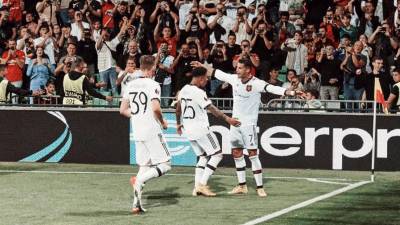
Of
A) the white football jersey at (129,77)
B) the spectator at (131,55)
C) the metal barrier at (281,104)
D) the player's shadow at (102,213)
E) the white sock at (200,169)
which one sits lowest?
the player's shadow at (102,213)

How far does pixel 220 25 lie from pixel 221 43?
120cm

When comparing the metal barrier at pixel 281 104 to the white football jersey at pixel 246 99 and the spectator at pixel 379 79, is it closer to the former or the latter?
the spectator at pixel 379 79

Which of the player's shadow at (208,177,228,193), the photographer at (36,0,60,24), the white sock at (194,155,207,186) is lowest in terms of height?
the player's shadow at (208,177,228,193)

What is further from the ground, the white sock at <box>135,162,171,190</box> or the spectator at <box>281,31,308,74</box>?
the spectator at <box>281,31,308,74</box>

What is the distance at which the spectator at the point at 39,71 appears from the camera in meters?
26.0

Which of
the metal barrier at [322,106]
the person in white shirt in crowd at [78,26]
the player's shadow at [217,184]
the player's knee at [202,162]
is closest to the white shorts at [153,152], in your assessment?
the player's knee at [202,162]

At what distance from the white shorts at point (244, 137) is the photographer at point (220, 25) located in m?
8.21

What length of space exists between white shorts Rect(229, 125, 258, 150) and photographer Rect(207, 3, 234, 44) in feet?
26.9

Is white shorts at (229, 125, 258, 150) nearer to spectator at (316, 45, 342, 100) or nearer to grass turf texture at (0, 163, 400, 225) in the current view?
grass turf texture at (0, 163, 400, 225)

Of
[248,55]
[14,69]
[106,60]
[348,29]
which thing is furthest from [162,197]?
[14,69]

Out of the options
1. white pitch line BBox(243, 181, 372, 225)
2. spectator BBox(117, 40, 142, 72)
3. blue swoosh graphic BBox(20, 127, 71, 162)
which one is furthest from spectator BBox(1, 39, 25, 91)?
white pitch line BBox(243, 181, 372, 225)

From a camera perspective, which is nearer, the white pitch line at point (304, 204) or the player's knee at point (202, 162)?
the white pitch line at point (304, 204)

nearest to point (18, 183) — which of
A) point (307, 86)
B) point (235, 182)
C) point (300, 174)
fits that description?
point (235, 182)

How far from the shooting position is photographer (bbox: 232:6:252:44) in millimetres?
25688
